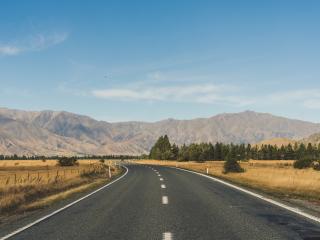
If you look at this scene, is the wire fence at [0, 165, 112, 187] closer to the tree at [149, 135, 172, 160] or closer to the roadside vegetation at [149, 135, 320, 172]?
the roadside vegetation at [149, 135, 320, 172]

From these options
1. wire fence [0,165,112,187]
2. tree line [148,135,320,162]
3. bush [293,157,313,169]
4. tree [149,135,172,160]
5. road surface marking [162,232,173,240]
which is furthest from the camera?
tree [149,135,172,160]

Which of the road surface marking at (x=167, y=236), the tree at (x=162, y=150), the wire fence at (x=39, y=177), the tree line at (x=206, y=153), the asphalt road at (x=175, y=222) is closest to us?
the road surface marking at (x=167, y=236)

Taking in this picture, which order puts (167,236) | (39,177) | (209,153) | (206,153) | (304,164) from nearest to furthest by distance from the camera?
(167,236) < (39,177) < (304,164) < (206,153) < (209,153)

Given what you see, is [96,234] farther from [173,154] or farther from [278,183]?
[173,154]

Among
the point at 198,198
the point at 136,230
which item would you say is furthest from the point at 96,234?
the point at 198,198

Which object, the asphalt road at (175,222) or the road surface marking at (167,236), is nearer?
the road surface marking at (167,236)

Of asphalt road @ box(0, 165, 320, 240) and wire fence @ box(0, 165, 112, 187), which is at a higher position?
wire fence @ box(0, 165, 112, 187)

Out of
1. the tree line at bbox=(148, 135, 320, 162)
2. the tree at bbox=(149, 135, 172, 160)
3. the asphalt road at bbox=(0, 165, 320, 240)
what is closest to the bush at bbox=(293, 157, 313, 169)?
the asphalt road at bbox=(0, 165, 320, 240)

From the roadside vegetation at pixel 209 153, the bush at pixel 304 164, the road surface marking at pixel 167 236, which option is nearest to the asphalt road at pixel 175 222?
the road surface marking at pixel 167 236

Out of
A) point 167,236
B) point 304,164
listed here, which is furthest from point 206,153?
point 167,236

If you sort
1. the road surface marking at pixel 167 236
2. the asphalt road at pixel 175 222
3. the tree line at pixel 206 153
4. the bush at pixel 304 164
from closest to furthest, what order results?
the road surface marking at pixel 167 236, the asphalt road at pixel 175 222, the bush at pixel 304 164, the tree line at pixel 206 153

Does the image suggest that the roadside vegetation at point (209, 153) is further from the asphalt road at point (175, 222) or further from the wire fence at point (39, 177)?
the asphalt road at point (175, 222)

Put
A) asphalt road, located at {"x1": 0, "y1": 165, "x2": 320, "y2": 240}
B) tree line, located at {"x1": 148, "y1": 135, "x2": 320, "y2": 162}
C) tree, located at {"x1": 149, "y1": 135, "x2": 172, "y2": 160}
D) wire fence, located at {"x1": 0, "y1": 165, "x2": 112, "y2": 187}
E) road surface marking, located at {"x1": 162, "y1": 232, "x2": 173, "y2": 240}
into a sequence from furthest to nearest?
tree, located at {"x1": 149, "y1": 135, "x2": 172, "y2": 160} < tree line, located at {"x1": 148, "y1": 135, "x2": 320, "y2": 162} < wire fence, located at {"x1": 0, "y1": 165, "x2": 112, "y2": 187} < asphalt road, located at {"x1": 0, "y1": 165, "x2": 320, "y2": 240} < road surface marking, located at {"x1": 162, "y1": 232, "x2": 173, "y2": 240}

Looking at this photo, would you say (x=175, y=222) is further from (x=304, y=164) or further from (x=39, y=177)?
(x=304, y=164)
